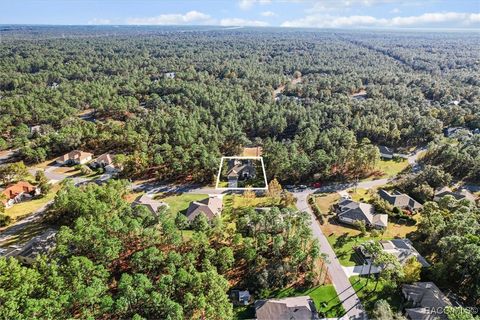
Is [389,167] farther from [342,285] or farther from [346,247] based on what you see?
[342,285]

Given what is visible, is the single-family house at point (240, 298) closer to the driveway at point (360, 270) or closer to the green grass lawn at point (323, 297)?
the green grass lawn at point (323, 297)

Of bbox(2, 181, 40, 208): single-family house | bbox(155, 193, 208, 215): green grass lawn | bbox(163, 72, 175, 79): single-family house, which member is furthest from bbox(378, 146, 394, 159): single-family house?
bbox(163, 72, 175, 79): single-family house

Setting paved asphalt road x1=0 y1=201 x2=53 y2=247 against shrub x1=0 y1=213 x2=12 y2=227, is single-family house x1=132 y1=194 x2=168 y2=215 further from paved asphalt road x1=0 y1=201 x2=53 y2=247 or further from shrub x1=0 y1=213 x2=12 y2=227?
shrub x1=0 y1=213 x2=12 y2=227

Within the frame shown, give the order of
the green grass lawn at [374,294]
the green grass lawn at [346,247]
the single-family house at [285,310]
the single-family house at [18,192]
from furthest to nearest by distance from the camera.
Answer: the single-family house at [18,192]
the green grass lawn at [346,247]
the green grass lawn at [374,294]
the single-family house at [285,310]

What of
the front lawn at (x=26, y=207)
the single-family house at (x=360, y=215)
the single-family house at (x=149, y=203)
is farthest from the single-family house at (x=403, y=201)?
the front lawn at (x=26, y=207)

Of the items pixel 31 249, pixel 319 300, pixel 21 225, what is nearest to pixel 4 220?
pixel 21 225

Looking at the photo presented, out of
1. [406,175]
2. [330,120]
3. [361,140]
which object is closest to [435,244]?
[406,175]
